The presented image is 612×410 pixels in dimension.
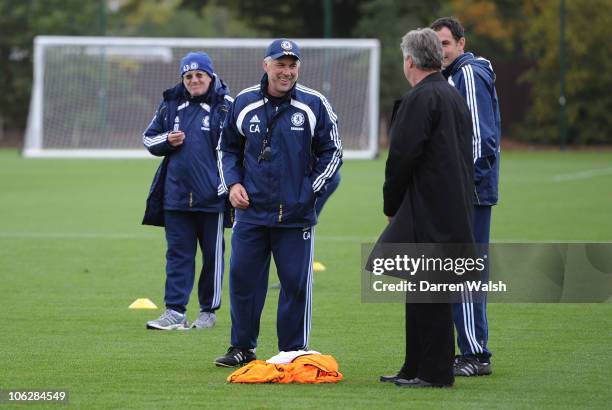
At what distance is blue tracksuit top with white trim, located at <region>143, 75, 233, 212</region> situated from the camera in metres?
9.40

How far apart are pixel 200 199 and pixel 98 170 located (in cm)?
2123

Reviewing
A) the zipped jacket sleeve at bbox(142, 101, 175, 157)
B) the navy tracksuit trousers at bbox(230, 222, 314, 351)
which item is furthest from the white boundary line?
the navy tracksuit trousers at bbox(230, 222, 314, 351)

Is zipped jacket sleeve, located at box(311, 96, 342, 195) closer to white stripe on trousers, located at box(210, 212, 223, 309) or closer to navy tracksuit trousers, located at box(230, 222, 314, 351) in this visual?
navy tracksuit trousers, located at box(230, 222, 314, 351)

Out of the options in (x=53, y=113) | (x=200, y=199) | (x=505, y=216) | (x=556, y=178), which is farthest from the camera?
(x=53, y=113)

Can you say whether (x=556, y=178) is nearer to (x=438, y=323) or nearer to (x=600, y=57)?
(x=600, y=57)

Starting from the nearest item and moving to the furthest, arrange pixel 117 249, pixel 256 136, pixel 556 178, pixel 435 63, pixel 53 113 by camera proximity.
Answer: pixel 435 63, pixel 256 136, pixel 117 249, pixel 556 178, pixel 53 113

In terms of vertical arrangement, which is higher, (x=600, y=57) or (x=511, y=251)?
(x=600, y=57)

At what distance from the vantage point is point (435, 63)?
6.80 metres

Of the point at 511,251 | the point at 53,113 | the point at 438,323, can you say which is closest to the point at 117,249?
the point at 511,251

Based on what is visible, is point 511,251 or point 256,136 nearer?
point 256,136

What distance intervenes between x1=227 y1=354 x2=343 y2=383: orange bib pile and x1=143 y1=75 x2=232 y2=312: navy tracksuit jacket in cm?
223

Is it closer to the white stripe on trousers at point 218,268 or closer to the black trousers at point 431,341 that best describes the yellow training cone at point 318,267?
the white stripe on trousers at point 218,268

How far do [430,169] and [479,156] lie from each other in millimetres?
703

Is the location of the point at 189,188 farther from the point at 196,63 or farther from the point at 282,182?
the point at 282,182
